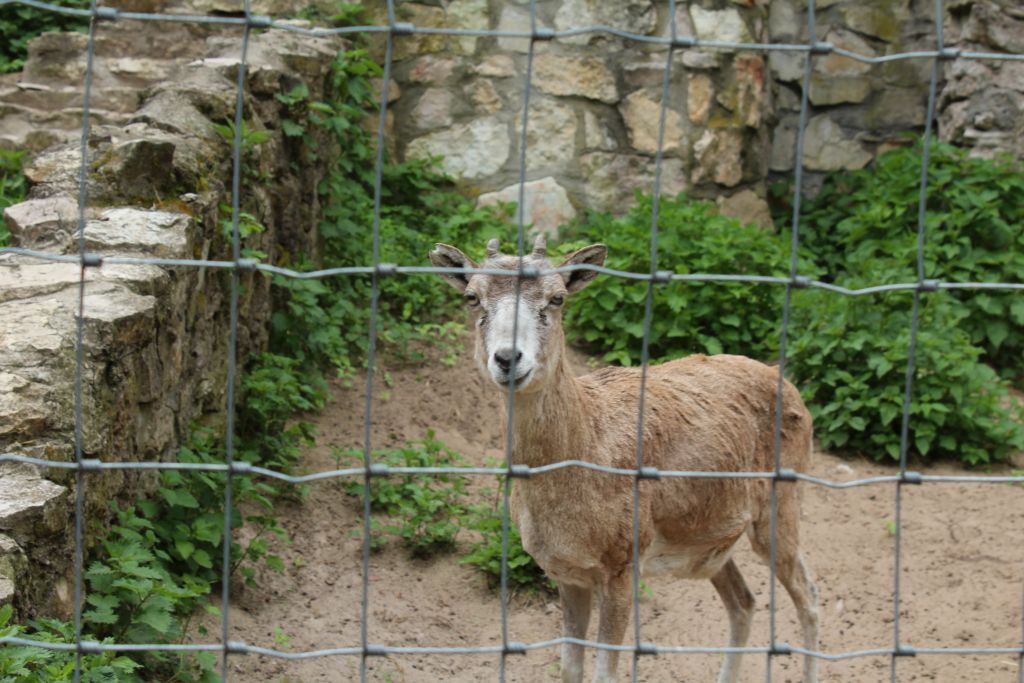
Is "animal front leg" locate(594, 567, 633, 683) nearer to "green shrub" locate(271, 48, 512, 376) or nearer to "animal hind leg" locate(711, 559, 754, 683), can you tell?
"animal hind leg" locate(711, 559, 754, 683)

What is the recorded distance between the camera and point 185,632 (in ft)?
16.7

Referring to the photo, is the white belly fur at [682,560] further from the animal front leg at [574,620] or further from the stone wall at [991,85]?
the stone wall at [991,85]

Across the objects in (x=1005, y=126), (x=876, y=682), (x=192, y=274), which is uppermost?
(x=1005, y=126)

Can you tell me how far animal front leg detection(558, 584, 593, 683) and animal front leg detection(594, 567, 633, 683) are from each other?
156 mm

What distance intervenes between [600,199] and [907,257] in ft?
7.62

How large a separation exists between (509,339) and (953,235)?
533cm

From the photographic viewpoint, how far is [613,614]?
482 centimetres

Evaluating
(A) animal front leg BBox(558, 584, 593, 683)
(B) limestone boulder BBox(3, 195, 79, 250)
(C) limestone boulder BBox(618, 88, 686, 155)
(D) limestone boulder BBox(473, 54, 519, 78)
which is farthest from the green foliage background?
(B) limestone boulder BBox(3, 195, 79, 250)

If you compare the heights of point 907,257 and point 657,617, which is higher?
point 907,257

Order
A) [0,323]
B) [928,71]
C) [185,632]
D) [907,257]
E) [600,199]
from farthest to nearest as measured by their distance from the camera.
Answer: [928,71] → [600,199] → [907,257] → [185,632] → [0,323]

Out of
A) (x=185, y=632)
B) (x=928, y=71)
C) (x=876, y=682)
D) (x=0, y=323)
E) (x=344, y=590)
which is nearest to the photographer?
(x=0, y=323)

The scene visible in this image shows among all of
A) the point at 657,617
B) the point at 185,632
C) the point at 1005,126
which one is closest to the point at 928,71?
the point at 1005,126

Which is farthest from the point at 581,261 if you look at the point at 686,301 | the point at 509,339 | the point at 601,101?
the point at 601,101

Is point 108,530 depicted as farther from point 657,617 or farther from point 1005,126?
point 1005,126
